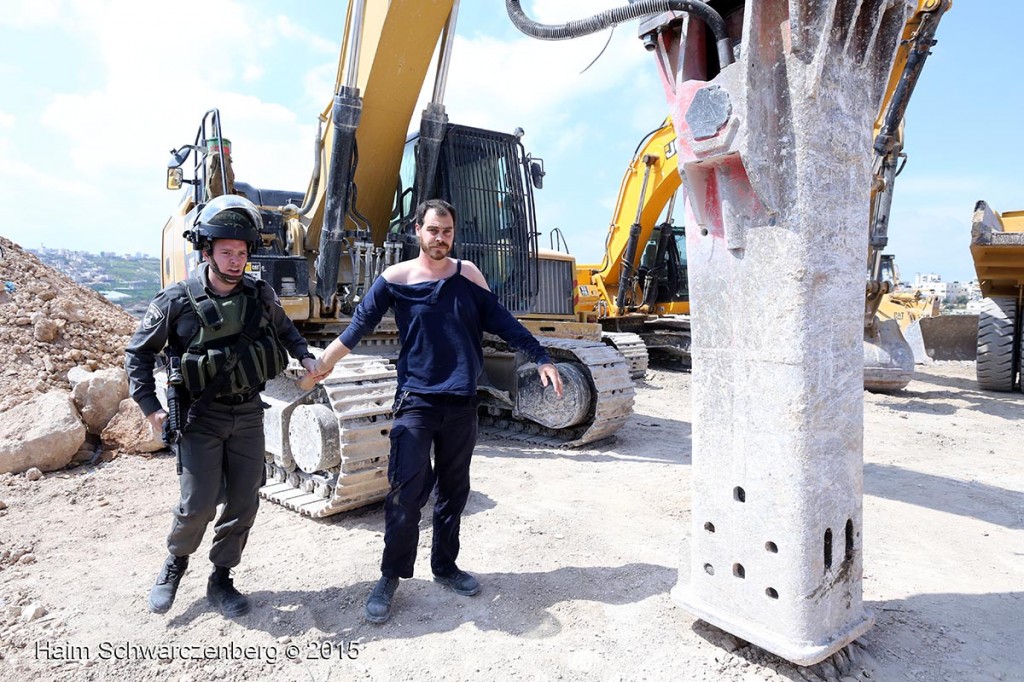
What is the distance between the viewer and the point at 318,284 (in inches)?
214

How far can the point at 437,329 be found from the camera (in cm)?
302

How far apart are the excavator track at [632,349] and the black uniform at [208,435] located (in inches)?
281

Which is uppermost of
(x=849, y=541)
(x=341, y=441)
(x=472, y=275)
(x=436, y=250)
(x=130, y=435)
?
(x=436, y=250)

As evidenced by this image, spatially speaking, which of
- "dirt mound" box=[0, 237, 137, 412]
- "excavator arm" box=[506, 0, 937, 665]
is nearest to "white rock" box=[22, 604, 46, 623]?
"excavator arm" box=[506, 0, 937, 665]

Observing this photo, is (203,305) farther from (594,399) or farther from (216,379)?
(594,399)

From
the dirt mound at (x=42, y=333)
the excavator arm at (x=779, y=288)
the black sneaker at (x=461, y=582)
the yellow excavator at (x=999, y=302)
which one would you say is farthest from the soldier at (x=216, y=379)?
the yellow excavator at (x=999, y=302)

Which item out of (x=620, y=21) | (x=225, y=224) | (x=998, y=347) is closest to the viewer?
(x=620, y=21)

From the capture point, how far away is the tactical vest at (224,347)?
2.84 metres

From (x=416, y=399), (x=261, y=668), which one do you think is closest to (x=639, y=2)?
(x=416, y=399)

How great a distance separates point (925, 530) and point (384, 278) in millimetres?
3307

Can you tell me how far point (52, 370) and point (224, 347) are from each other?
476 centimetres

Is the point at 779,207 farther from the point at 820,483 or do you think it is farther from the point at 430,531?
the point at 430,531

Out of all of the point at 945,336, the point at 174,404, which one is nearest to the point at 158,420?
the point at 174,404

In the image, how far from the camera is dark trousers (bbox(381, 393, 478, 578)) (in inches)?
117
